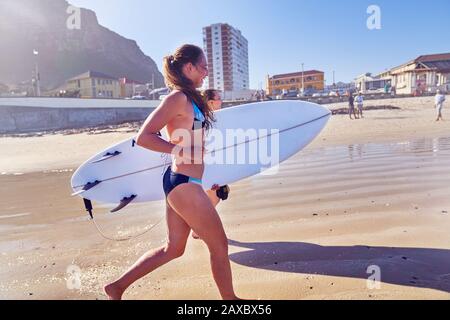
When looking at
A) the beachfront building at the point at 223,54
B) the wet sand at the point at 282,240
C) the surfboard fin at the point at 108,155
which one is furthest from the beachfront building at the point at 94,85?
the surfboard fin at the point at 108,155

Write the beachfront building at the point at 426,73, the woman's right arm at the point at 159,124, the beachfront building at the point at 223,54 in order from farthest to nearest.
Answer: the beachfront building at the point at 223,54 < the beachfront building at the point at 426,73 < the woman's right arm at the point at 159,124

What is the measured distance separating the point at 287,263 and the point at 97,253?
1853 millimetres

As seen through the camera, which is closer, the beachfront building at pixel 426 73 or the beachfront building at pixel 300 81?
the beachfront building at pixel 426 73

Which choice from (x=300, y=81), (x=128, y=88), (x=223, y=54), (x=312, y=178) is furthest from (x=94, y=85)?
(x=312, y=178)

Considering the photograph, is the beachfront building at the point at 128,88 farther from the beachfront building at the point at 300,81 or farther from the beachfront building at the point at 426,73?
the beachfront building at the point at 426,73

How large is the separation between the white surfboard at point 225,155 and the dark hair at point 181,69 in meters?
1.68

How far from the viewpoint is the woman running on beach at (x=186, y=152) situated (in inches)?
76.9

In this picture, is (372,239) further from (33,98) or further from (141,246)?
(33,98)

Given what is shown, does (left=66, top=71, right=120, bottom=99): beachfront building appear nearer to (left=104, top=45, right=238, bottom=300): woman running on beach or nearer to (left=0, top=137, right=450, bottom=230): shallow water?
(left=0, top=137, right=450, bottom=230): shallow water

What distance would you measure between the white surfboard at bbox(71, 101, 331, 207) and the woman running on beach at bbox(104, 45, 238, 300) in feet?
5.51

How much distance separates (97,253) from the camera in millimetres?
3463

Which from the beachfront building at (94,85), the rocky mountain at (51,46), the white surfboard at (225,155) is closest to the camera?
the white surfboard at (225,155)

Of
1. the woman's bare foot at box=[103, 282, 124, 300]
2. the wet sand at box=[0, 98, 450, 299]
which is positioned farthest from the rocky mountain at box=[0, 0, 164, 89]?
the woman's bare foot at box=[103, 282, 124, 300]

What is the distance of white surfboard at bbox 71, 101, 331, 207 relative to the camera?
13.1 ft
